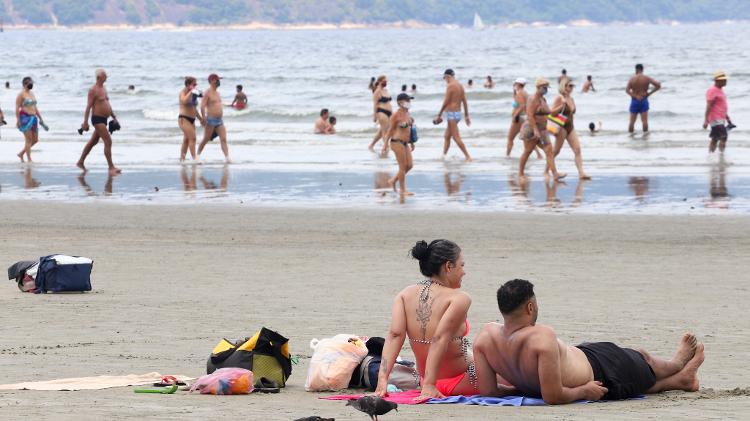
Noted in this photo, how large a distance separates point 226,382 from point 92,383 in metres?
0.70

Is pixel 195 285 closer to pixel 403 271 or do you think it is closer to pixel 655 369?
pixel 403 271

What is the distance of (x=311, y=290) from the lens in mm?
10234

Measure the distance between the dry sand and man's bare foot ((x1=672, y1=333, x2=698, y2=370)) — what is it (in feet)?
0.60

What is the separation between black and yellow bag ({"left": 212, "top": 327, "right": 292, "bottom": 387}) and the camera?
22.3 ft

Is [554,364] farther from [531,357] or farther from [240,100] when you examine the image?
[240,100]

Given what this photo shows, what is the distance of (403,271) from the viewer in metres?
11.2

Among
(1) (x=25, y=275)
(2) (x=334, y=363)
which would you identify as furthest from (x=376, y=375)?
(1) (x=25, y=275)

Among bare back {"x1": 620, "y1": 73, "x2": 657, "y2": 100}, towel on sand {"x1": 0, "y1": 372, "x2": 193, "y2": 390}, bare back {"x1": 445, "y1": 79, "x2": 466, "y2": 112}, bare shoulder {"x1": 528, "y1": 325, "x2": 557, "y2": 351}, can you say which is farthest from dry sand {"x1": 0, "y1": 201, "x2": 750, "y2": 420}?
bare back {"x1": 620, "y1": 73, "x2": 657, "y2": 100}

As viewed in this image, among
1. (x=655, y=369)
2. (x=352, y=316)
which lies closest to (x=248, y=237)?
(x=352, y=316)

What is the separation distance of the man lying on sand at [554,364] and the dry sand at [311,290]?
0.13m

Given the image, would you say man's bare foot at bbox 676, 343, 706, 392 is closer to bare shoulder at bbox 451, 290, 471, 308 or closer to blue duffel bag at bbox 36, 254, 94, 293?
bare shoulder at bbox 451, 290, 471, 308

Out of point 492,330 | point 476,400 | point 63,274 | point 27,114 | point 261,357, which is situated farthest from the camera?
point 27,114

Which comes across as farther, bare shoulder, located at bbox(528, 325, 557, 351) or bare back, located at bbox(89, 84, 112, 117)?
bare back, located at bbox(89, 84, 112, 117)

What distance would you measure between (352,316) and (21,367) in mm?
2543
